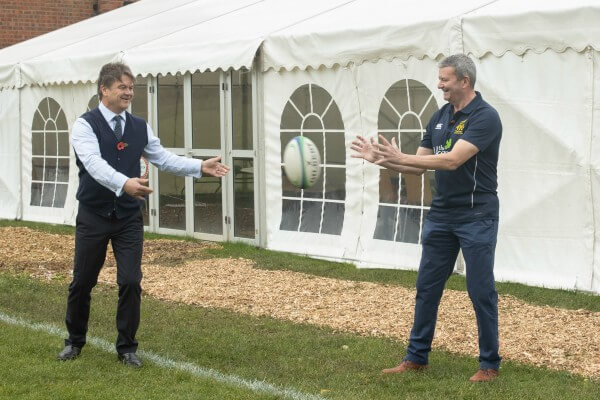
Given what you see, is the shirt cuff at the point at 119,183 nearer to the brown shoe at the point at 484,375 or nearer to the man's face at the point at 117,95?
the man's face at the point at 117,95

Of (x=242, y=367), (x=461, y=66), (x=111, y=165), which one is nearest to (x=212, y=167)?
(x=111, y=165)

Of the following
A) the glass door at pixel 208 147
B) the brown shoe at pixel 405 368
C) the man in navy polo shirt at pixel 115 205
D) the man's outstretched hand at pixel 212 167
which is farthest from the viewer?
the glass door at pixel 208 147

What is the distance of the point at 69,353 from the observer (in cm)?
690

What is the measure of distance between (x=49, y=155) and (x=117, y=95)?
1069 cm

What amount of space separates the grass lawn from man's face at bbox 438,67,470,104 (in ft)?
5.63

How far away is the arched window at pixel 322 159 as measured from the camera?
12.0 m

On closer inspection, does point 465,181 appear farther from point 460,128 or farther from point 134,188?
point 134,188

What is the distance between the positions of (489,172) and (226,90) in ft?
25.9

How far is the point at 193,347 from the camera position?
7.35 meters

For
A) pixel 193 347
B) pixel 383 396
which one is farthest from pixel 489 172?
pixel 193 347

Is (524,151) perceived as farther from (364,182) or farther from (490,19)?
(364,182)

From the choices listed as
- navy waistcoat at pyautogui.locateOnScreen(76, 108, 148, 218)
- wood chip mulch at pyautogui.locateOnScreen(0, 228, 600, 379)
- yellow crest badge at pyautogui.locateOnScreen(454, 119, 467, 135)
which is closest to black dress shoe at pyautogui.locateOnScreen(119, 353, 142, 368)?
navy waistcoat at pyautogui.locateOnScreen(76, 108, 148, 218)

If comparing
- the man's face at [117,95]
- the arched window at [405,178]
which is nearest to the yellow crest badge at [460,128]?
the man's face at [117,95]

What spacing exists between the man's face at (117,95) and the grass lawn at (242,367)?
1.69m
